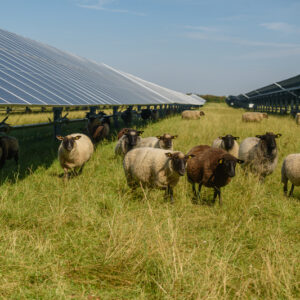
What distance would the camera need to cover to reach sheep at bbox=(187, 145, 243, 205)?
214 inches

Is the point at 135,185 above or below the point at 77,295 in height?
above

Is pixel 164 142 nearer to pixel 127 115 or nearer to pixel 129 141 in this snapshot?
pixel 129 141

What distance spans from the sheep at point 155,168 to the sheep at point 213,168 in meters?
0.32

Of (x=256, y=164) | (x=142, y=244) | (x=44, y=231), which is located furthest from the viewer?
(x=256, y=164)

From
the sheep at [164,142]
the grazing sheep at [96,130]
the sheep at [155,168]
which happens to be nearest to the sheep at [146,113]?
the grazing sheep at [96,130]

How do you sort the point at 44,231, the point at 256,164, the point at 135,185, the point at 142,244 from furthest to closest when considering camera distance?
the point at 256,164
the point at 135,185
the point at 44,231
the point at 142,244

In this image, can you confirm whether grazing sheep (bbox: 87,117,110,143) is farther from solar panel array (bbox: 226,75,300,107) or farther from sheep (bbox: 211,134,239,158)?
solar panel array (bbox: 226,75,300,107)

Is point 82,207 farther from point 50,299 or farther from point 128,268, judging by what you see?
point 50,299

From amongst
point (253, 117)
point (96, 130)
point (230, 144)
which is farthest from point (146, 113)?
point (230, 144)

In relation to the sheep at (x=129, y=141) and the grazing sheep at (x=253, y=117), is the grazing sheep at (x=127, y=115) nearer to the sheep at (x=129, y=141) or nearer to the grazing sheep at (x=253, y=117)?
the grazing sheep at (x=253, y=117)

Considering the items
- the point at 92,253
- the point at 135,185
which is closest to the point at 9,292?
the point at 92,253

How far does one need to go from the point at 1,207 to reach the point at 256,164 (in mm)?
5791

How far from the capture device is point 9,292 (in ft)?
9.03

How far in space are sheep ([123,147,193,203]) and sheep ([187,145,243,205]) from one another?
315mm
